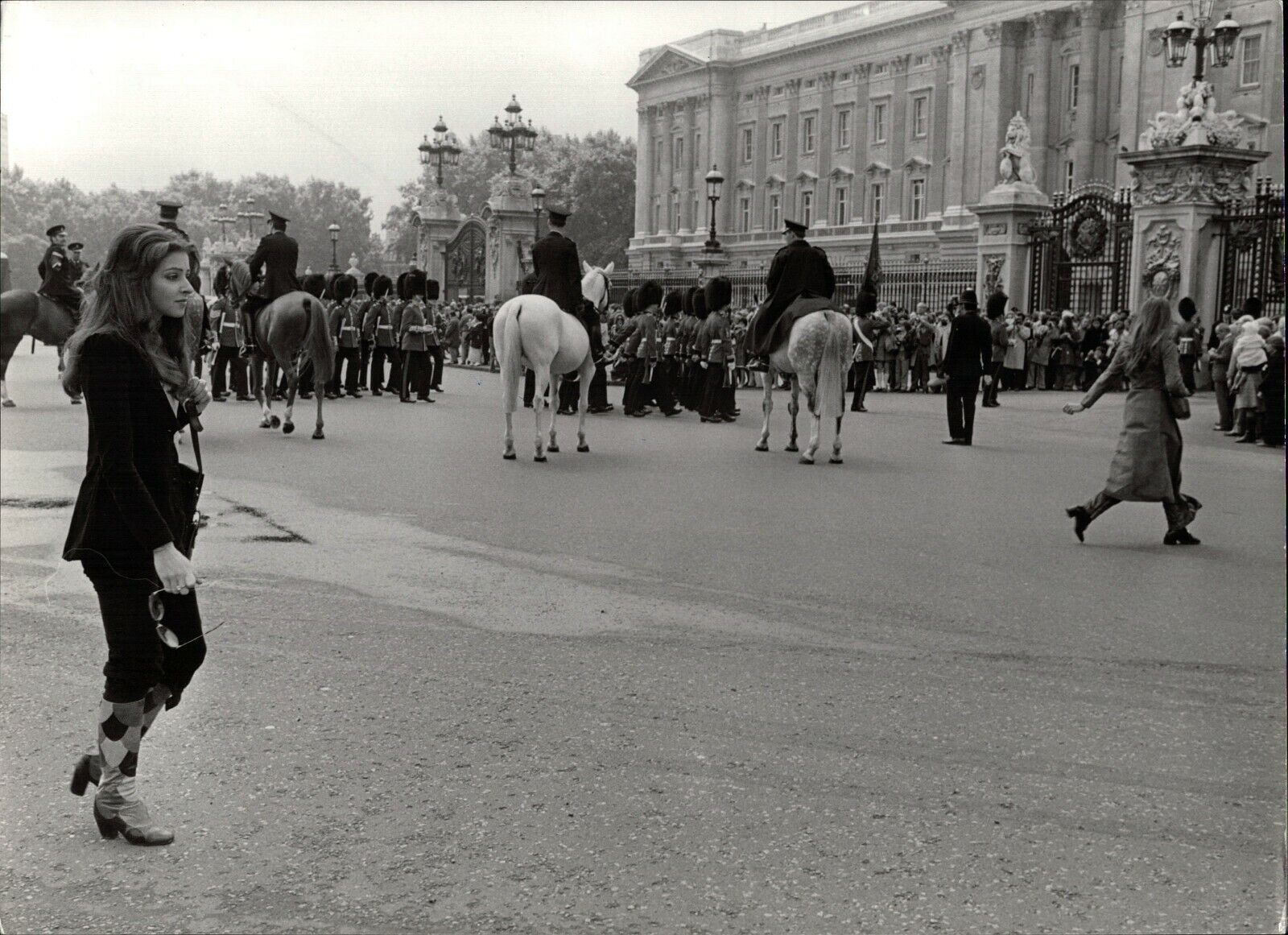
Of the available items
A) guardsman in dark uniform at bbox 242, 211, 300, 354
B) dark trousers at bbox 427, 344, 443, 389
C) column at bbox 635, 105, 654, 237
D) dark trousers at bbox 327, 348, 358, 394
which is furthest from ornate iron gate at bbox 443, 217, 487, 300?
column at bbox 635, 105, 654, 237

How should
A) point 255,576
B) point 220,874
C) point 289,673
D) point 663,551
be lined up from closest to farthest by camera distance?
point 220,874
point 289,673
point 255,576
point 663,551

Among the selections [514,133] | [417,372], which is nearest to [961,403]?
[417,372]

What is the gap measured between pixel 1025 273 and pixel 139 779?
25607mm

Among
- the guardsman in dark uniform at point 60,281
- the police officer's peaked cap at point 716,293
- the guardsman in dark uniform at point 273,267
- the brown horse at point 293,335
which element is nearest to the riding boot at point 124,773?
the guardsman in dark uniform at point 273,267

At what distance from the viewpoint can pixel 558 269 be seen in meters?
14.6

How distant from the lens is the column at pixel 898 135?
5794 cm

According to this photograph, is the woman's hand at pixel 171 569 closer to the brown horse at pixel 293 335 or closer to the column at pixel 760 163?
the brown horse at pixel 293 335

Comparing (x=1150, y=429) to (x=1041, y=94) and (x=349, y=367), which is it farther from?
(x=1041, y=94)

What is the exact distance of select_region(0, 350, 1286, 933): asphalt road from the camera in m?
3.74

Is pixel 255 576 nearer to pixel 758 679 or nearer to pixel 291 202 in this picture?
pixel 758 679

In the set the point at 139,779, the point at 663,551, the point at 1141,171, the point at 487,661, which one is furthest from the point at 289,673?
the point at 1141,171

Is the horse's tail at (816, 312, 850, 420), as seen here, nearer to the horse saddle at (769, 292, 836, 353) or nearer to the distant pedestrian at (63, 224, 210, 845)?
the horse saddle at (769, 292, 836, 353)

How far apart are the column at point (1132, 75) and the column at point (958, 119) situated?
29.9 feet

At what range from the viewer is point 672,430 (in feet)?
57.8
